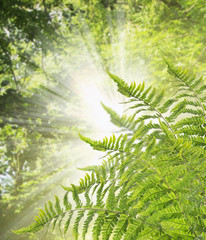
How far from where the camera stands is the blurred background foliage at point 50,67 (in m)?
3.97

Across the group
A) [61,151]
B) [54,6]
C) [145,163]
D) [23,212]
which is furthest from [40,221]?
[61,151]

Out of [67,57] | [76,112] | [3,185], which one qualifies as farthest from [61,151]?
[67,57]

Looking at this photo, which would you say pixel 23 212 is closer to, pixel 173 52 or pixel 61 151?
pixel 61 151

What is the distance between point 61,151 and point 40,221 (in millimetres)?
8597

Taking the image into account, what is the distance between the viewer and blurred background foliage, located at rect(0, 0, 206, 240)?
397 centimetres

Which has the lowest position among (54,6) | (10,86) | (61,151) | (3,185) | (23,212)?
(23,212)

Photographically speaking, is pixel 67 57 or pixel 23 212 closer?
pixel 23 212

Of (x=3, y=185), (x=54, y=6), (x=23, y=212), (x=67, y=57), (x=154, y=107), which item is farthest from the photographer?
(x=67, y=57)

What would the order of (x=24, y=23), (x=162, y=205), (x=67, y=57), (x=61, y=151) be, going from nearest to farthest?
1. (x=162, y=205)
2. (x=24, y=23)
3. (x=67, y=57)
4. (x=61, y=151)

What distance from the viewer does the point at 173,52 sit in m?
2.75

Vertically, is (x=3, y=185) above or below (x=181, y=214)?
above

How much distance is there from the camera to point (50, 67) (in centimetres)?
746

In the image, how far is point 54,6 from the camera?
5.39 metres

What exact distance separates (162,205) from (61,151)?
877 centimetres
